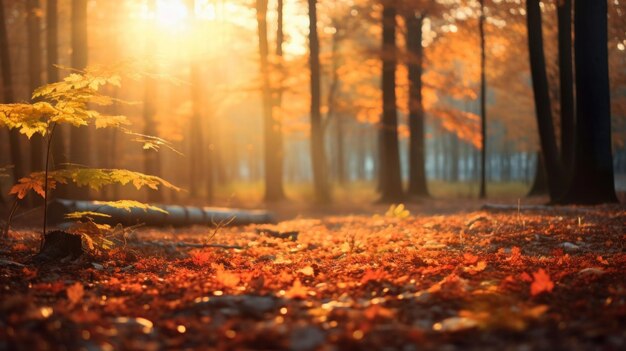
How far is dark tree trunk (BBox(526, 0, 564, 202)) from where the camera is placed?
1492 centimetres

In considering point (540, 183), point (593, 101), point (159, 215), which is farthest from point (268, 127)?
point (593, 101)

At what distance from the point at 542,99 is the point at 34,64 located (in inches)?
551

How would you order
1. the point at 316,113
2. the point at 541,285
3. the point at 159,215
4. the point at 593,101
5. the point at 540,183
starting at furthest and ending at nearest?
the point at 540,183 < the point at 316,113 < the point at 159,215 < the point at 593,101 < the point at 541,285

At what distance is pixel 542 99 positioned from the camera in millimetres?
15125

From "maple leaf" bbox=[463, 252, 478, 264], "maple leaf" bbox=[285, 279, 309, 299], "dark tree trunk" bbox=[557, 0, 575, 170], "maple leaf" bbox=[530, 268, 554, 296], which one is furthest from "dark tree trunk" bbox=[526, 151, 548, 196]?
"maple leaf" bbox=[285, 279, 309, 299]

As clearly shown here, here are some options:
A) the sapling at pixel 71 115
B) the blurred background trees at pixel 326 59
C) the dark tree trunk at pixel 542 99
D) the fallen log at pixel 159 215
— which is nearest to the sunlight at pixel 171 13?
the blurred background trees at pixel 326 59

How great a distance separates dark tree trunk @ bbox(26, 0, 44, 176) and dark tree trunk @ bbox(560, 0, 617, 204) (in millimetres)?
12758

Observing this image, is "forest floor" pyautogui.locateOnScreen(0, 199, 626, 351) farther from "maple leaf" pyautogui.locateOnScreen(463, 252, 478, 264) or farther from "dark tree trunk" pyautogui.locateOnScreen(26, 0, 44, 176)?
"dark tree trunk" pyautogui.locateOnScreen(26, 0, 44, 176)

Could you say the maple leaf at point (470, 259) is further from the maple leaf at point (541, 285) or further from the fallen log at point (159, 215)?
the fallen log at point (159, 215)

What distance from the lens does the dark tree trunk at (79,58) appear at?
13195mm

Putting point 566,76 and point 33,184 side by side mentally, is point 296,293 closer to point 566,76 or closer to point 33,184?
point 33,184

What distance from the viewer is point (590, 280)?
15.9ft

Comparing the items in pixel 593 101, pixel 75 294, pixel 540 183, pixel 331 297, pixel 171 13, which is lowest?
pixel 331 297

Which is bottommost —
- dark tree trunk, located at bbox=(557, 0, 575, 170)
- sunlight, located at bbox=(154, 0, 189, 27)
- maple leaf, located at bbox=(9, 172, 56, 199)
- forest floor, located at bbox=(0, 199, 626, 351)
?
forest floor, located at bbox=(0, 199, 626, 351)
